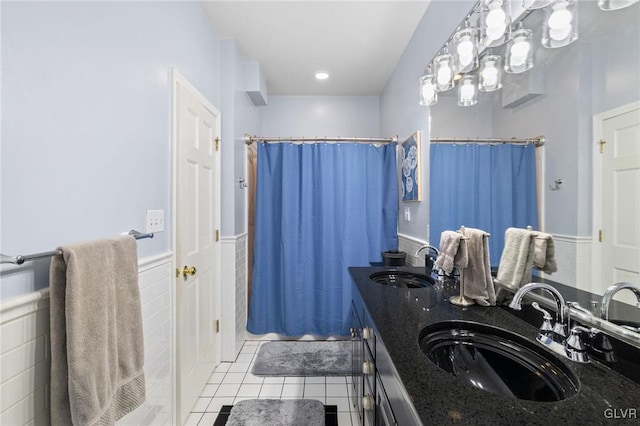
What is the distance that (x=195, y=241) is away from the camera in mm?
1909

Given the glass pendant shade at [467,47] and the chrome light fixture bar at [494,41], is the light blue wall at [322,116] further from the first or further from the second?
the glass pendant shade at [467,47]

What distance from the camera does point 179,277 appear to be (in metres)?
1.68

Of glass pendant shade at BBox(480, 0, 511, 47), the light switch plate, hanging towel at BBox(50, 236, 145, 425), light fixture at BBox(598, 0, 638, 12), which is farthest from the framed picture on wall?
hanging towel at BBox(50, 236, 145, 425)

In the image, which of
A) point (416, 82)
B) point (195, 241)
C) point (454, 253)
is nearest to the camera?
point (454, 253)

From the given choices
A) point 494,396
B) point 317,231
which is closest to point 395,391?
point 494,396

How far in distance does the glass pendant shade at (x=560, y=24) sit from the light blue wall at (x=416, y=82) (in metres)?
0.58

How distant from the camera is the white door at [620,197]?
73cm

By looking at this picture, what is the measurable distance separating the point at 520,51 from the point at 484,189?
0.59m

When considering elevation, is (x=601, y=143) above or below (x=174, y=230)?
above

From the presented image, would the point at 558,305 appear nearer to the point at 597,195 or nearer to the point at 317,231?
the point at 597,195

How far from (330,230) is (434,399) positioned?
6.80 ft

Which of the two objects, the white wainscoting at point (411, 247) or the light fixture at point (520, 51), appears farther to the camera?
the white wainscoting at point (411, 247)

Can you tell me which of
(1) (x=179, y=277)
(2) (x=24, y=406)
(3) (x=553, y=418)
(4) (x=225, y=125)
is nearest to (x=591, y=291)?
(3) (x=553, y=418)

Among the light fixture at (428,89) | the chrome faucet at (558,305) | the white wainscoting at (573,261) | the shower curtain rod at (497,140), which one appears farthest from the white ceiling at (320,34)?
the chrome faucet at (558,305)
